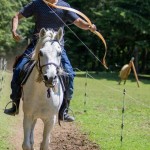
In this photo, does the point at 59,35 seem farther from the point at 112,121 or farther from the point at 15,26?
the point at 112,121

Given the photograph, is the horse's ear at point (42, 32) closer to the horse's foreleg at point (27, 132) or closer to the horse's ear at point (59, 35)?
the horse's ear at point (59, 35)

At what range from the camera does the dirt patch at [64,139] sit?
10619 mm

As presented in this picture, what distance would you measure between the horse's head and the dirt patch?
12.0 feet

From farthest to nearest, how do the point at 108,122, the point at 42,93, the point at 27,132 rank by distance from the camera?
the point at 108,122
the point at 27,132
the point at 42,93

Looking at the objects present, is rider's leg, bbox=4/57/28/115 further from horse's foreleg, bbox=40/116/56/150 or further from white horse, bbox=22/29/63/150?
horse's foreleg, bbox=40/116/56/150

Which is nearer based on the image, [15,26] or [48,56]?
[48,56]

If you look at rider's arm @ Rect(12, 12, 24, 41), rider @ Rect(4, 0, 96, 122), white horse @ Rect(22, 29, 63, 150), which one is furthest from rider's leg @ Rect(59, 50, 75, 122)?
rider's arm @ Rect(12, 12, 24, 41)

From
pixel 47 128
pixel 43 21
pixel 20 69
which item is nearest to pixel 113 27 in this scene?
pixel 43 21

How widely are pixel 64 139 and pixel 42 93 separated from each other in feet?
13.4

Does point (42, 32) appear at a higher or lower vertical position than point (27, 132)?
higher

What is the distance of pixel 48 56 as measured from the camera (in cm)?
691

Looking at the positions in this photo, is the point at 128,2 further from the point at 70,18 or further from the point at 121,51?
the point at 70,18

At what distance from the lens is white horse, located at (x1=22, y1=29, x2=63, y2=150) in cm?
705

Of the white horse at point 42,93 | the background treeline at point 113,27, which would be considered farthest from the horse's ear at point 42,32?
the background treeline at point 113,27
